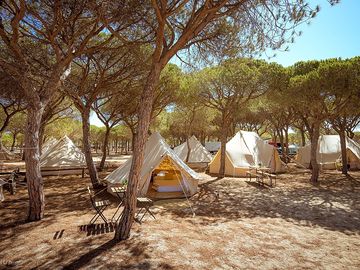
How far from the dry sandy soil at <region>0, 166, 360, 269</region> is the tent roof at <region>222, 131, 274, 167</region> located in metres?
5.54

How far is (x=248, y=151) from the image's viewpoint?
14.6 meters

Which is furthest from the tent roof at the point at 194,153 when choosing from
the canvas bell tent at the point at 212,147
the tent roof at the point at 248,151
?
the canvas bell tent at the point at 212,147

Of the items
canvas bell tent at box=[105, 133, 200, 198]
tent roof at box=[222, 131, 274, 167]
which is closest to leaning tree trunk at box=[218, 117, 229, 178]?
tent roof at box=[222, 131, 274, 167]

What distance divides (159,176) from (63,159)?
671 centimetres

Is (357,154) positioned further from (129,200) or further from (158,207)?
(129,200)

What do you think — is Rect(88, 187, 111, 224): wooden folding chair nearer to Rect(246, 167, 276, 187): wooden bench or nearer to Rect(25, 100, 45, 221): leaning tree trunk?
Rect(25, 100, 45, 221): leaning tree trunk

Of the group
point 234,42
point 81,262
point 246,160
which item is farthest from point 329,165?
point 81,262

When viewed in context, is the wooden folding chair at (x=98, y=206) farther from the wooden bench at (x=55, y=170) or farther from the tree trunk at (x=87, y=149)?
the wooden bench at (x=55, y=170)

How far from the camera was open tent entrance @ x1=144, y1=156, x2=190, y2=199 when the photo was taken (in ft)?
30.3

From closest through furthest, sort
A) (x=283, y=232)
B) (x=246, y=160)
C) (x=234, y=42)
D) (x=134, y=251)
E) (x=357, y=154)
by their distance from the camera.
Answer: (x=134, y=251) → (x=283, y=232) → (x=234, y=42) → (x=246, y=160) → (x=357, y=154)

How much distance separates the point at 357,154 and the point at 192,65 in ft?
50.6

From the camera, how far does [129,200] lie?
4.89 m

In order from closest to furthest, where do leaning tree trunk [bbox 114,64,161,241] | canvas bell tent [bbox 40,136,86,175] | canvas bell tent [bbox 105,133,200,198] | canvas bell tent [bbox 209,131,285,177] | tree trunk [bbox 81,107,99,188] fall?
leaning tree trunk [bbox 114,64,161,241], canvas bell tent [bbox 105,133,200,198], tree trunk [bbox 81,107,99,188], canvas bell tent [bbox 40,136,86,175], canvas bell tent [bbox 209,131,285,177]

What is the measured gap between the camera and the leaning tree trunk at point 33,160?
585cm
